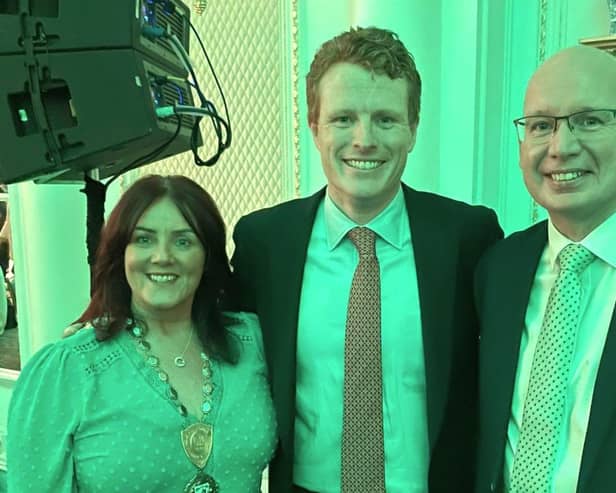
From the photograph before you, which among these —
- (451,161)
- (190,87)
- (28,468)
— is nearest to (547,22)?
(451,161)

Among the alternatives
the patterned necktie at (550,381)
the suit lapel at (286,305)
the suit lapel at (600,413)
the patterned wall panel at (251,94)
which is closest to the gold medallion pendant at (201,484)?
the suit lapel at (286,305)

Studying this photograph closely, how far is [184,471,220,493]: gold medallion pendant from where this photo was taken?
50.0 inches

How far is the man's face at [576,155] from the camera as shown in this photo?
1151 mm

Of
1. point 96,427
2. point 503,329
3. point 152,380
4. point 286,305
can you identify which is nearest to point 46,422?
point 96,427

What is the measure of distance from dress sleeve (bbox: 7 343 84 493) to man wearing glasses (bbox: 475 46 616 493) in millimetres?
788

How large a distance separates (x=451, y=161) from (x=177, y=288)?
55.8 inches

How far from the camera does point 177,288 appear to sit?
1334 millimetres

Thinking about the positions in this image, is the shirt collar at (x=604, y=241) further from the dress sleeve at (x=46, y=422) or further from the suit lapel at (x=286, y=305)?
the dress sleeve at (x=46, y=422)

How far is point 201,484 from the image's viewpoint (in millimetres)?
1278

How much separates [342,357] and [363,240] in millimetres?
252

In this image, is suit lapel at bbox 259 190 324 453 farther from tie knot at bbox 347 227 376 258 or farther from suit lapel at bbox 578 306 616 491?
suit lapel at bbox 578 306 616 491

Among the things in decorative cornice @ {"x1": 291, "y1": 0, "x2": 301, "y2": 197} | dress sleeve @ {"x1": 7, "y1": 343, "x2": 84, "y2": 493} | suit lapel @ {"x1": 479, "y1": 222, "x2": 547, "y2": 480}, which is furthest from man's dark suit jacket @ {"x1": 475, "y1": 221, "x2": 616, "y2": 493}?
decorative cornice @ {"x1": 291, "y1": 0, "x2": 301, "y2": 197}

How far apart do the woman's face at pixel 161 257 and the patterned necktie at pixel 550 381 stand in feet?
2.27

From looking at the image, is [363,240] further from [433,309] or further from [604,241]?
[604,241]
